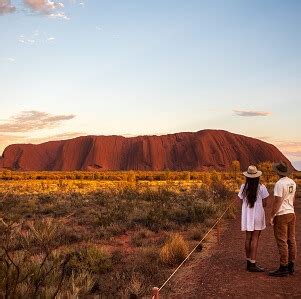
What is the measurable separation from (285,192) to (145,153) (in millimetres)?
125744

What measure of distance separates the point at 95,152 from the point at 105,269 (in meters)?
129

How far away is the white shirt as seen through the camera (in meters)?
7.80

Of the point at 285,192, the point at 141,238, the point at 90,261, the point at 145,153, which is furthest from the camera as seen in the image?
the point at 145,153

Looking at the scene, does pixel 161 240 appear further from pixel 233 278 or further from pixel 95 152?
pixel 95 152

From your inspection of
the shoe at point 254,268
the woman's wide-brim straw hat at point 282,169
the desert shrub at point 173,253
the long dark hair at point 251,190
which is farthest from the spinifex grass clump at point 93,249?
the woman's wide-brim straw hat at point 282,169

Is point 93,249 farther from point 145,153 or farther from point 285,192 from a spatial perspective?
point 145,153

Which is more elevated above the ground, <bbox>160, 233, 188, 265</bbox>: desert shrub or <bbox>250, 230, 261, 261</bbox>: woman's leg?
<bbox>250, 230, 261, 261</bbox>: woman's leg

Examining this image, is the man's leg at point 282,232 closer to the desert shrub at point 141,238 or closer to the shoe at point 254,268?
the shoe at point 254,268

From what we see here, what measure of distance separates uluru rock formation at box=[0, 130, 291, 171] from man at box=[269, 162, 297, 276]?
11465 cm

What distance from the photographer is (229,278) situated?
8195 millimetres

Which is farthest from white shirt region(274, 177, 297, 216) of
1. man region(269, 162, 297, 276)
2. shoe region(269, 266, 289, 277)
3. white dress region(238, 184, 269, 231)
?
shoe region(269, 266, 289, 277)

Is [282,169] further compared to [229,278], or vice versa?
[229,278]

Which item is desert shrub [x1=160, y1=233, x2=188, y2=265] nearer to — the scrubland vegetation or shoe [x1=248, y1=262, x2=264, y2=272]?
the scrubland vegetation

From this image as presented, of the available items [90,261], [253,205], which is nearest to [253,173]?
[253,205]
